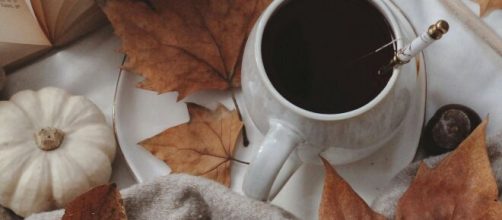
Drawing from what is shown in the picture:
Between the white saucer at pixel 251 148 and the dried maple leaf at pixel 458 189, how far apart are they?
6 centimetres

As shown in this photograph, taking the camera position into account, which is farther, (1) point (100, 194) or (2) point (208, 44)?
(2) point (208, 44)

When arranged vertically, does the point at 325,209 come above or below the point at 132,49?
below

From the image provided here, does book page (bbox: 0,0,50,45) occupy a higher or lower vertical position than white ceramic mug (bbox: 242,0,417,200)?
higher

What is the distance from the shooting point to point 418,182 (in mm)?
595

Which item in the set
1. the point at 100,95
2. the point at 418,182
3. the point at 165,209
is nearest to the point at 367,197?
the point at 418,182

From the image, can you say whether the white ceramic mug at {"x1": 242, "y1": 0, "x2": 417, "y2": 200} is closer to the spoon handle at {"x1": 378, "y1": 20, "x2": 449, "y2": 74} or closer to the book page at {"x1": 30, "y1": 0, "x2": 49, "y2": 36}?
the spoon handle at {"x1": 378, "y1": 20, "x2": 449, "y2": 74}

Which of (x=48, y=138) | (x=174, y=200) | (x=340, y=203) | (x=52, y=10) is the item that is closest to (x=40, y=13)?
(x=52, y=10)

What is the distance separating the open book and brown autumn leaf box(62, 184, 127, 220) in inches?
7.6

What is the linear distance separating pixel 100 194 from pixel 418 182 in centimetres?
27

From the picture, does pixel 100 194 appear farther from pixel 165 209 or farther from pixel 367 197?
pixel 367 197

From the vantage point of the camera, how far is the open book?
65cm

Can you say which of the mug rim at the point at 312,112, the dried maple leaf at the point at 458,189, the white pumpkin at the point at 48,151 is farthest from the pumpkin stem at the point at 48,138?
the dried maple leaf at the point at 458,189

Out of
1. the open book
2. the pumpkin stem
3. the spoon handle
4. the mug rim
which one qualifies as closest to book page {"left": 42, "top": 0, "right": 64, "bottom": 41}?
the open book

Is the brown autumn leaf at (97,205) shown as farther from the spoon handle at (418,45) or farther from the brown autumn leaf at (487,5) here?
the brown autumn leaf at (487,5)
